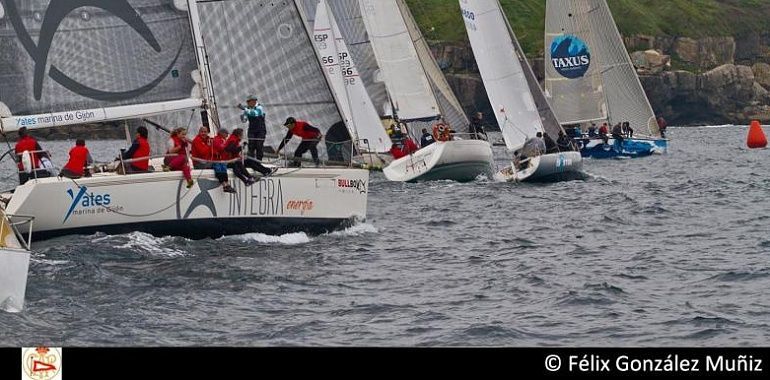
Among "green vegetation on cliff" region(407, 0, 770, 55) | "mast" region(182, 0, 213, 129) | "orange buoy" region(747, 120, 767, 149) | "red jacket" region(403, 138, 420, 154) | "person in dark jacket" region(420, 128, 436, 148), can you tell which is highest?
"green vegetation on cliff" region(407, 0, 770, 55)

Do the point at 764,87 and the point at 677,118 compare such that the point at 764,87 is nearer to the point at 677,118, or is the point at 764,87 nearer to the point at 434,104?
the point at 677,118

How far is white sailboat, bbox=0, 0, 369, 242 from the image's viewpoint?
17688mm

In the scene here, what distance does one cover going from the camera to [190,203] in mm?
18250

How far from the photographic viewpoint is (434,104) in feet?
134

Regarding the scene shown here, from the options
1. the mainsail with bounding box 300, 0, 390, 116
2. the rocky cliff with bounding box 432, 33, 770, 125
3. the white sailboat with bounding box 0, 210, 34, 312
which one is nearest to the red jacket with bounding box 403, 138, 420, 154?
the mainsail with bounding box 300, 0, 390, 116

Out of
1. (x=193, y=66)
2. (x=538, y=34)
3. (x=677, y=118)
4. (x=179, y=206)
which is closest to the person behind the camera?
(x=179, y=206)

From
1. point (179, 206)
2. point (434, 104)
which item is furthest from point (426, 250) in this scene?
point (434, 104)

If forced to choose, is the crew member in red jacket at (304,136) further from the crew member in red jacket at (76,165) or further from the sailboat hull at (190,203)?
the crew member in red jacket at (76,165)

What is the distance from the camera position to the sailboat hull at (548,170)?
35781 millimetres

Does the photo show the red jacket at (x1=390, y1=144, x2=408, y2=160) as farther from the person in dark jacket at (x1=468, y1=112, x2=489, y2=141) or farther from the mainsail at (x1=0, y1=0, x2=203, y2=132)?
the mainsail at (x1=0, y1=0, x2=203, y2=132)

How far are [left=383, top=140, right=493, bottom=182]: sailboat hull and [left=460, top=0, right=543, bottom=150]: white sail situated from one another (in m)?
3.21

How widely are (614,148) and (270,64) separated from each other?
107ft
